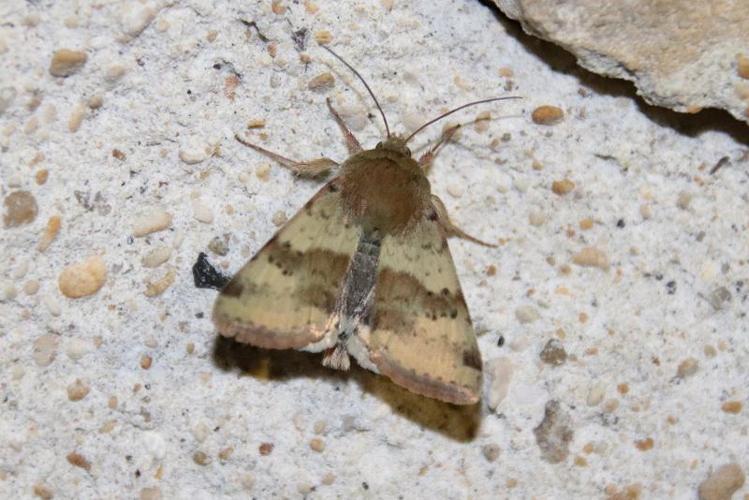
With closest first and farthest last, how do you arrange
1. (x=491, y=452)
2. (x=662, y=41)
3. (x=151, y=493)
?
(x=662, y=41) < (x=151, y=493) < (x=491, y=452)

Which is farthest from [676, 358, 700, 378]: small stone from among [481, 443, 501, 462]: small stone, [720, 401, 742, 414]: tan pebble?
[481, 443, 501, 462]: small stone

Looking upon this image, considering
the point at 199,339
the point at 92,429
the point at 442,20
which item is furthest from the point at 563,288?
the point at 92,429

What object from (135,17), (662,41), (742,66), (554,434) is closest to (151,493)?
(554,434)

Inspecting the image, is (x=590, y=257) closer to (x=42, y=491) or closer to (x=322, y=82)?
(x=322, y=82)

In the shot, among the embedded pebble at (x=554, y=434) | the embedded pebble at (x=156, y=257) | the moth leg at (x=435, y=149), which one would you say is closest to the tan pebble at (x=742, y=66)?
the moth leg at (x=435, y=149)

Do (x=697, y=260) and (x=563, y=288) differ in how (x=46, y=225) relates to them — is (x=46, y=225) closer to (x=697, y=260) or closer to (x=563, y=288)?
(x=563, y=288)

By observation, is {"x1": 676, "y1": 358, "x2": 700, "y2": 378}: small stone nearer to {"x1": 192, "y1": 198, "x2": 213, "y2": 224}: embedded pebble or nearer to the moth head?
the moth head
